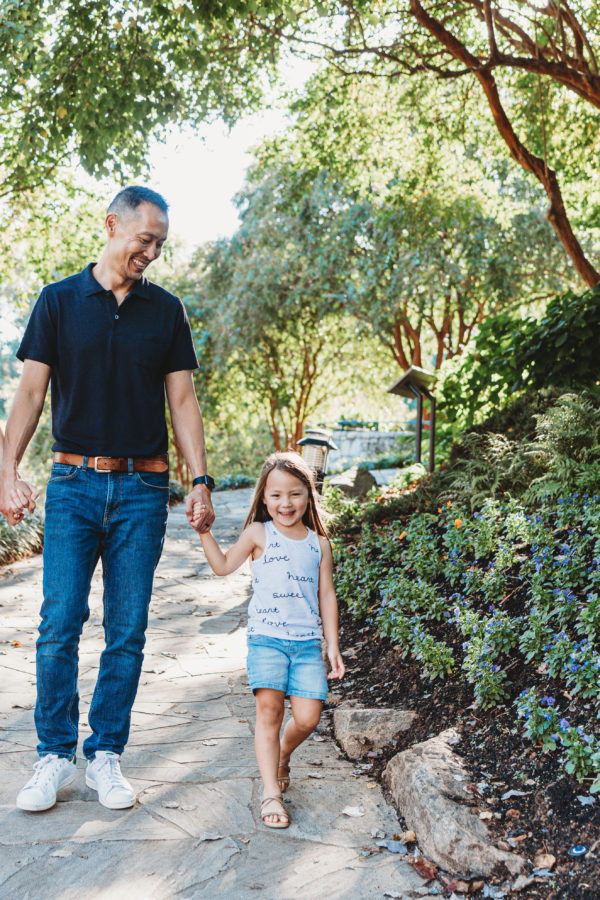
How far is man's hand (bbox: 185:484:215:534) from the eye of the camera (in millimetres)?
2873

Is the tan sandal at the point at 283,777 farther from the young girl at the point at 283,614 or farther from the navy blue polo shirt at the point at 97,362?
the navy blue polo shirt at the point at 97,362

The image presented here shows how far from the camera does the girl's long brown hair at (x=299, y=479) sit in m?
2.98

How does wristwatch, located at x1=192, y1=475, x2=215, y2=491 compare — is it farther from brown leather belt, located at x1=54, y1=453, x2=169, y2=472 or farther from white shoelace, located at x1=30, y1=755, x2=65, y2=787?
white shoelace, located at x1=30, y1=755, x2=65, y2=787

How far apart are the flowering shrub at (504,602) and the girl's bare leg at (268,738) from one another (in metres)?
0.90

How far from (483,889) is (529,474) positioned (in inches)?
155

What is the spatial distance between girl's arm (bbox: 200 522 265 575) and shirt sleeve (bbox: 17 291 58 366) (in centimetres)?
84

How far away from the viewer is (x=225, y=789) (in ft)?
10.1

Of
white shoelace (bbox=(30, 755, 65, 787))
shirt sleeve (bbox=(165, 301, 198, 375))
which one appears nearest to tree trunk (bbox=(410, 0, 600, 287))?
shirt sleeve (bbox=(165, 301, 198, 375))

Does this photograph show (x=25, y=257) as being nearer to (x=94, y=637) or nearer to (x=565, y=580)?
(x=94, y=637)

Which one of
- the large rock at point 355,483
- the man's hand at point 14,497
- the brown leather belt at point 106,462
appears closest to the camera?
the man's hand at point 14,497

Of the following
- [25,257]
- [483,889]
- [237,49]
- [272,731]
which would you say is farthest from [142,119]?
[25,257]

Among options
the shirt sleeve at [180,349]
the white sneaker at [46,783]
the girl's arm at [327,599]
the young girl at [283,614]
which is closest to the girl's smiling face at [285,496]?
the young girl at [283,614]

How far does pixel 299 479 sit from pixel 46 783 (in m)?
1.33

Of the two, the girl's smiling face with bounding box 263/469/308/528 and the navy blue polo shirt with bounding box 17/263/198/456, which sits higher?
the navy blue polo shirt with bounding box 17/263/198/456
